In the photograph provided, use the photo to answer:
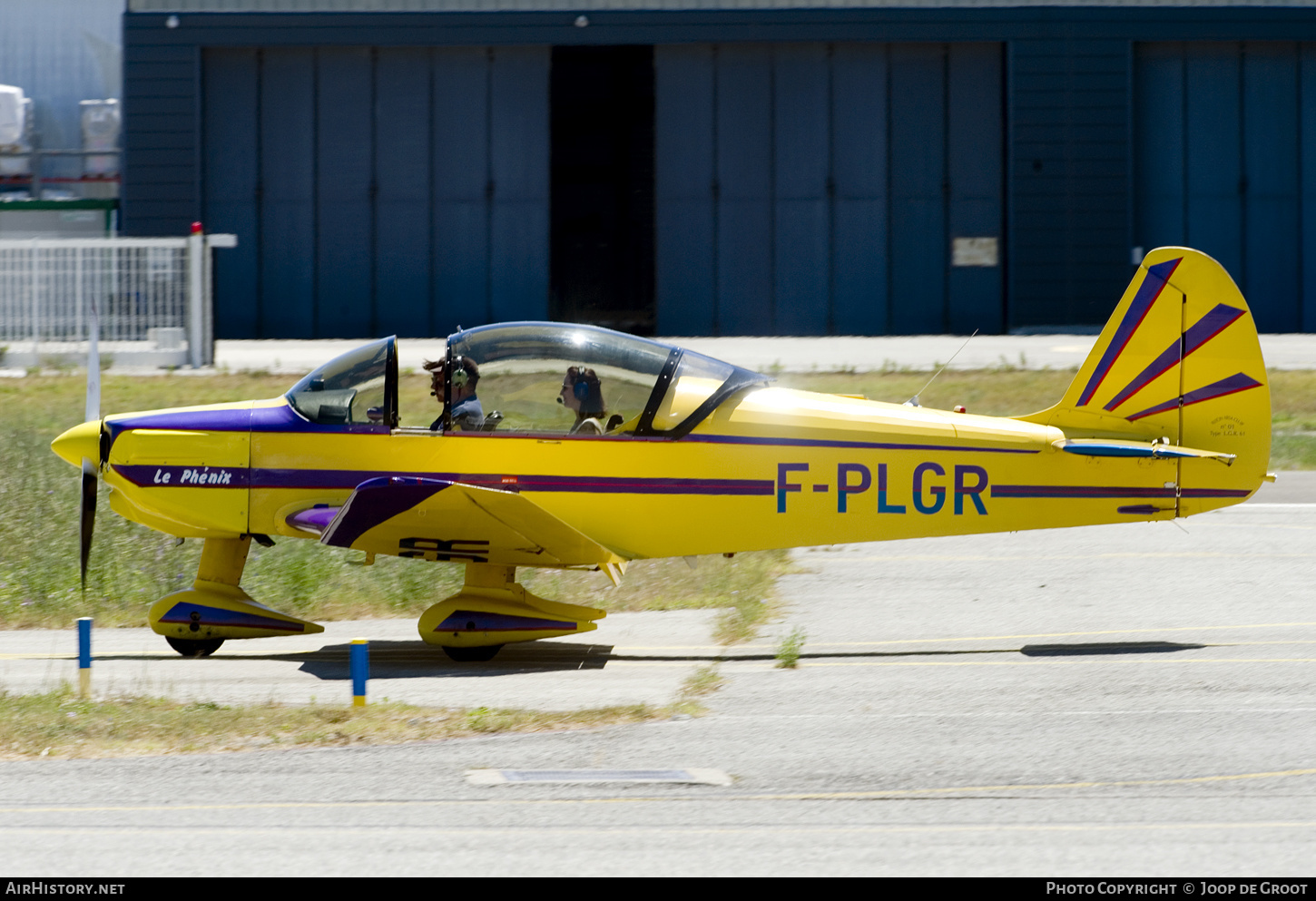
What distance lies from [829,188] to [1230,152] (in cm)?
963

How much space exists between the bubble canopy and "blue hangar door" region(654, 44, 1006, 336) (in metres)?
25.6

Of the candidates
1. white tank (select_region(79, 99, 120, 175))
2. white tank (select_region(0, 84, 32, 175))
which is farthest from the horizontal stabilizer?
white tank (select_region(0, 84, 32, 175))

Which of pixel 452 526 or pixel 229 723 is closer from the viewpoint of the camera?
pixel 229 723

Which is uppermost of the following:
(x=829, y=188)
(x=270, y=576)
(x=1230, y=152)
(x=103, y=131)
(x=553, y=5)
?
(x=553, y=5)

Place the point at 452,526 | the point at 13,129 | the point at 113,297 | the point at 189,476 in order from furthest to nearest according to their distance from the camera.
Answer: the point at 13,129 → the point at 113,297 → the point at 189,476 → the point at 452,526

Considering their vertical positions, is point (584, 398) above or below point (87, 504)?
above

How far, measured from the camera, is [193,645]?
1005cm

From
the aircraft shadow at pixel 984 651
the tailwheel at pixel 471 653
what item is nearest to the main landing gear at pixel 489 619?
the tailwheel at pixel 471 653

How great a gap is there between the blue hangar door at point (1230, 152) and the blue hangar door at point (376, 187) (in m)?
14.5

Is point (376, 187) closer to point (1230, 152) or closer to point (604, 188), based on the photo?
point (604, 188)

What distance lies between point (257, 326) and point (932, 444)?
2844cm

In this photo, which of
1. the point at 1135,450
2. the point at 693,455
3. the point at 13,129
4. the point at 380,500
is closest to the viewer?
the point at 380,500

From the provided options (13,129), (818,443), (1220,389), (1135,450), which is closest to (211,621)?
(818,443)

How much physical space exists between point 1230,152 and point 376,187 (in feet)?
67.1
